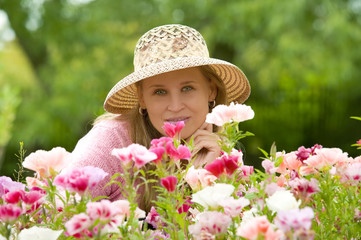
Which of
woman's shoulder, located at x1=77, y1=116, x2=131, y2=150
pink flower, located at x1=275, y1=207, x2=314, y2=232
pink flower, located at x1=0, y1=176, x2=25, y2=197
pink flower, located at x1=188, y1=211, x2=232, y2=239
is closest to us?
pink flower, located at x1=275, y1=207, x2=314, y2=232

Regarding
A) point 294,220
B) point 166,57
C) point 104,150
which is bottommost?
point 104,150

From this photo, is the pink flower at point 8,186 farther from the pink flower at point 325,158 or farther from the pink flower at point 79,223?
the pink flower at point 325,158

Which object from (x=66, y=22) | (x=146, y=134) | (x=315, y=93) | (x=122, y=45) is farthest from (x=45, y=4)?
(x=146, y=134)

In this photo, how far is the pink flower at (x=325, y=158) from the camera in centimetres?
129

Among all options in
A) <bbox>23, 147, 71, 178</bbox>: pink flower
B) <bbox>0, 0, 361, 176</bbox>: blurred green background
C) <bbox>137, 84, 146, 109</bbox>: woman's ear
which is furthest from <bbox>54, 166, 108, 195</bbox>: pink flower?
<bbox>0, 0, 361, 176</bbox>: blurred green background

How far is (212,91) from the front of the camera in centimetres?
268

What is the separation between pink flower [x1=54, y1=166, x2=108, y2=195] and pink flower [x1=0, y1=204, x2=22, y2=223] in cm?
12

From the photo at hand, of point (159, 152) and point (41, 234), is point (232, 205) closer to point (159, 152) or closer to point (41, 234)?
point (159, 152)

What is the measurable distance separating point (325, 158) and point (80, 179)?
59 cm

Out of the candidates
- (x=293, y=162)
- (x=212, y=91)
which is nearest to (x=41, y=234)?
(x=293, y=162)

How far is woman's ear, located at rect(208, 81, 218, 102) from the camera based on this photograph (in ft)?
8.68

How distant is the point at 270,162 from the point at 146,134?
1.30 metres

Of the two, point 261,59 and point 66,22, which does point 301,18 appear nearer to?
point 261,59

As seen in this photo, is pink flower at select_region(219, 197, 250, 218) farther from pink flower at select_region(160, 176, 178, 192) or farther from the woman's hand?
the woman's hand
